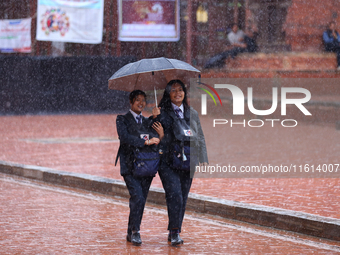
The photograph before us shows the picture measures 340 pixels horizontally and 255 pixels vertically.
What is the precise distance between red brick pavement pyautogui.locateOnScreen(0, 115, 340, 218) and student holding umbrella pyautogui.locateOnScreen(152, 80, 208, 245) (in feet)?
6.07

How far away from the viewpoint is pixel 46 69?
25672 mm

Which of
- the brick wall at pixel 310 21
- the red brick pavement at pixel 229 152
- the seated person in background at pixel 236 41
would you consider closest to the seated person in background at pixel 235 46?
the seated person in background at pixel 236 41

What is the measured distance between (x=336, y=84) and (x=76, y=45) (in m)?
10.6

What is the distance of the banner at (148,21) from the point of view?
25.5 meters

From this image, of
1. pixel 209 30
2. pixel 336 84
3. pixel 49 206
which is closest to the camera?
pixel 49 206

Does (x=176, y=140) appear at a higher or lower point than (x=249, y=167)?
higher

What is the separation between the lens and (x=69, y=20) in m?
24.5

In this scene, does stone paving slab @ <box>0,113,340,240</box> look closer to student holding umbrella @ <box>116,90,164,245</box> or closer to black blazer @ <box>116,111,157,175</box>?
student holding umbrella @ <box>116,90,164,245</box>

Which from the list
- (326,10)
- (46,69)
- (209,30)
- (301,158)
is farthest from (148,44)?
(301,158)

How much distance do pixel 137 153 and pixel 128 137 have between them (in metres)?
0.16

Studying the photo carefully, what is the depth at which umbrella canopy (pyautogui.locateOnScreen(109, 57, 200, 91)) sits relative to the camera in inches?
229

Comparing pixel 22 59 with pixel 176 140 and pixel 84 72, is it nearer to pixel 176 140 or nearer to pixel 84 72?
pixel 84 72

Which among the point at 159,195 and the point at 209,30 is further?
the point at 209,30

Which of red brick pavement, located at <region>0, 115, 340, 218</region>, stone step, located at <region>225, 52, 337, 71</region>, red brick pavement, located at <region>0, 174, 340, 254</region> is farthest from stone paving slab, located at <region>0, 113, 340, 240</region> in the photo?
stone step, located at <region>225, 52, 337, 71</region>
